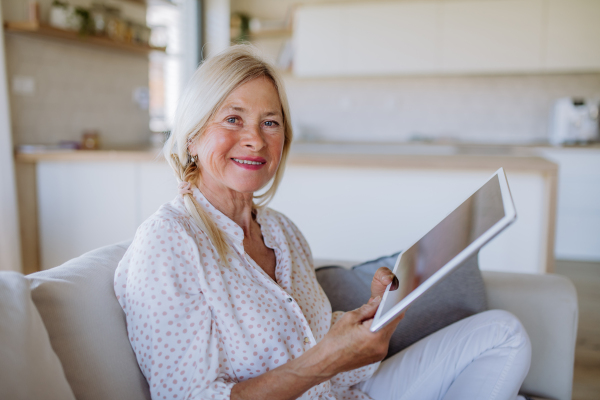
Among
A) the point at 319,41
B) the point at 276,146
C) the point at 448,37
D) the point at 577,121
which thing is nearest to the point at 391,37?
the point at 448,37

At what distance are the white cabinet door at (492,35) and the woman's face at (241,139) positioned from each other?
3755 millimetres

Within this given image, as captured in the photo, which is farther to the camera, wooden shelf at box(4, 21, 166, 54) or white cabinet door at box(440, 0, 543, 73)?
white cabinet door at box(440, 0, 543, 73)

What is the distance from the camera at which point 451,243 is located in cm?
71

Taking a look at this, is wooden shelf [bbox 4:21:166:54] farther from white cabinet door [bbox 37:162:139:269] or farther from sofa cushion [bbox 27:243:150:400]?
sofa cushion [bbox 27:243:150:400]

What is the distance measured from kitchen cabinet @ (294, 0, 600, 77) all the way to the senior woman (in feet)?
11.7

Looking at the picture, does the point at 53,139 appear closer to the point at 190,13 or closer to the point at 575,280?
the point at 190,13

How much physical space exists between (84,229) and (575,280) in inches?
134

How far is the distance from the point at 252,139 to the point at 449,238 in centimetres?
52

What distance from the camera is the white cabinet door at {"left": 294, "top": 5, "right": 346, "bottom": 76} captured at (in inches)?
183

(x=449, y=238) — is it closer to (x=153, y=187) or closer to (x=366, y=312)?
(x=366, y=312)

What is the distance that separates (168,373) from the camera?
Answer: 0.88 m

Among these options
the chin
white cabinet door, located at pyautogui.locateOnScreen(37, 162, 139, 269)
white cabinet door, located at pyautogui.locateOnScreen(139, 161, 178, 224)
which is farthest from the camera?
white cabinet door, located at pyautogui.locateOnScreen(37, 162, 139, 269)

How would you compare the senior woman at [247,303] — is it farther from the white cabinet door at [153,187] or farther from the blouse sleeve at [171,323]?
the white cabinet door at [153,187]

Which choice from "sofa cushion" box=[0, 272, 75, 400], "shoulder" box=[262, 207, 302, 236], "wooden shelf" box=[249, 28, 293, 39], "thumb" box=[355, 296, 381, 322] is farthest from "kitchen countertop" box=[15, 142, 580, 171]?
"wooden shelf" box=[249, 28, 293, 39]
